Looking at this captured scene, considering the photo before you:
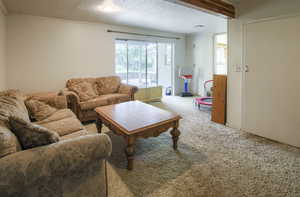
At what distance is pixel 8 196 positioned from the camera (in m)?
1.16

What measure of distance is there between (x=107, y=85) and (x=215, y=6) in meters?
2.98

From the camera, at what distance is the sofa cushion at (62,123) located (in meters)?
2.20

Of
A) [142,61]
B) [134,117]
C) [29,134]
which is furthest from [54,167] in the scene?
[142,61]

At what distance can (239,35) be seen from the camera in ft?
10.6

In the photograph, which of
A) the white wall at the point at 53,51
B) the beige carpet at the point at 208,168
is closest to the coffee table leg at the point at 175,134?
the beige carpet at the point at 208,168

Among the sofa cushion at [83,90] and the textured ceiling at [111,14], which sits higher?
the textured ceiling at [111,14]

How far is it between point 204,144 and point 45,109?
8.32 ft

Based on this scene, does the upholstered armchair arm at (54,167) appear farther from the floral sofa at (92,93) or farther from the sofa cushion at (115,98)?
the sofa cushion at (115,98)

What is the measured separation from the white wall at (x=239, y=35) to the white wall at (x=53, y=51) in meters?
3.14

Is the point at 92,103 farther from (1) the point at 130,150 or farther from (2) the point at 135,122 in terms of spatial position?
(1) the point at 130,150

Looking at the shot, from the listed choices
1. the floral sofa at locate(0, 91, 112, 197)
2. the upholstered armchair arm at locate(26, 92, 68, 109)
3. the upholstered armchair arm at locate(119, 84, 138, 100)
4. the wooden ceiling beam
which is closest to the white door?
the wooden ceiling beam

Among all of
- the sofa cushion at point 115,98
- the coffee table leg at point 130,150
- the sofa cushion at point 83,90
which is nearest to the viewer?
the coffee table leg at point 130,150

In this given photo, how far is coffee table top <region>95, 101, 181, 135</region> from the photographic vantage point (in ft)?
7.29

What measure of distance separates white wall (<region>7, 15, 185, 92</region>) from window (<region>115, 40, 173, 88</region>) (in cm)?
43
